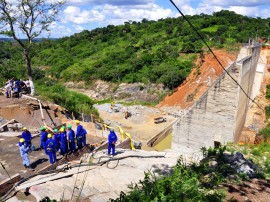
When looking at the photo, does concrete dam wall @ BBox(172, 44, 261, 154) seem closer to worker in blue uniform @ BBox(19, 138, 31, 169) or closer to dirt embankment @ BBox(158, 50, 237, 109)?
worker in blue uniform @ BBox(19, 138, 31, 169)

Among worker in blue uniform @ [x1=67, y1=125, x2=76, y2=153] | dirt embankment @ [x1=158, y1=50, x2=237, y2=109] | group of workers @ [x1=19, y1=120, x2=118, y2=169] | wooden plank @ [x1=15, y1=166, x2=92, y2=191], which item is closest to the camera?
wooden plank @ [x1=15, y1=166, x2=92, y2=191]

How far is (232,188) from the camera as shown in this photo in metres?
6.84

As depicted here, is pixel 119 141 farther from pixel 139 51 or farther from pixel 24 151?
pixel 139 51

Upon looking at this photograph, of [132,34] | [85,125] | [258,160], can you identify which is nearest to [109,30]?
[132,34]

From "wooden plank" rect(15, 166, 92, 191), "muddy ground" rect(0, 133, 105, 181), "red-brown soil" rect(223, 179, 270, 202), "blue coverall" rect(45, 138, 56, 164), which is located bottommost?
"muddy ground" rect(0, 133, 105, 181)

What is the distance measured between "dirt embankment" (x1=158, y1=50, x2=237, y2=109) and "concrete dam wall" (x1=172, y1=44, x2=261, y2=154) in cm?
1693

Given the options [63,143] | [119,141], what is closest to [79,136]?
[63,143]

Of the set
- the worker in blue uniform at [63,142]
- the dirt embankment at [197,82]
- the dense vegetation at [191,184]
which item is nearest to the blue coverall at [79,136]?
the worker in blue uniform at [63,142]

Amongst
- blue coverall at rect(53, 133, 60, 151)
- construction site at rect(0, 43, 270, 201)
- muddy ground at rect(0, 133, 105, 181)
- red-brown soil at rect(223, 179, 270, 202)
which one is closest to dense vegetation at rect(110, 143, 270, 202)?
red-brown soil at rect(223, 179, 270, 202)

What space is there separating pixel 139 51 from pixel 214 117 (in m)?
37.5

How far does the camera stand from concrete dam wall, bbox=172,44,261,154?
1431cm

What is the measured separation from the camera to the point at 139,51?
5119cm

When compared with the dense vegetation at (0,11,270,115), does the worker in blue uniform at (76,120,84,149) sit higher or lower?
lower

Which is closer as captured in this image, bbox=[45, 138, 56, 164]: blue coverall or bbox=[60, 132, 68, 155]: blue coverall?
bbox=[45, 138, 56, 164]: blue coverall
